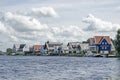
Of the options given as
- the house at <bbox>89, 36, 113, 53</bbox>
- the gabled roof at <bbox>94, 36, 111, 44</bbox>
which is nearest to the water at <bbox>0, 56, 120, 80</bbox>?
the house at <bbox>89, 36, 113, 53</bbox>

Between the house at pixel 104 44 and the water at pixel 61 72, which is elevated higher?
the house at pixel 104 44

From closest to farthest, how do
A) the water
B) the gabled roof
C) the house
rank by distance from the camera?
1. the water
2. the house
3. the gabled roof

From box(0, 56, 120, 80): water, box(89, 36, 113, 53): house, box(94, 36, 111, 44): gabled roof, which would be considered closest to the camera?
box(0, 56, 120, 80): water

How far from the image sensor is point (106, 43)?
630 ft

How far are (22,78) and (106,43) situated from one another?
5682 inches

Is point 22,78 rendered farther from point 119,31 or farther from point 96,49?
point 96,49

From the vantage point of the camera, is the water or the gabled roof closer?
the water

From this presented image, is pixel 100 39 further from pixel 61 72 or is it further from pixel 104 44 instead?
pixel 61 72

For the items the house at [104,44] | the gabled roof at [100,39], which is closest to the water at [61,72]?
the house at [104,44]

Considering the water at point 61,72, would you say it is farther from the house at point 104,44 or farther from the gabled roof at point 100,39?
the gabled roof at point 100,39

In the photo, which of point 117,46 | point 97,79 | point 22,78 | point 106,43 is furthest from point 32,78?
point 106,43

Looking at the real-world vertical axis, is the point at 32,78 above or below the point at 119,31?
below

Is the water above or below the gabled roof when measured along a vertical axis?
below

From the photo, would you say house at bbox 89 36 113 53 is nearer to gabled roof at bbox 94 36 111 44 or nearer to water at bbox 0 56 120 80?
gabled roof at bbox 94 36 111 44
